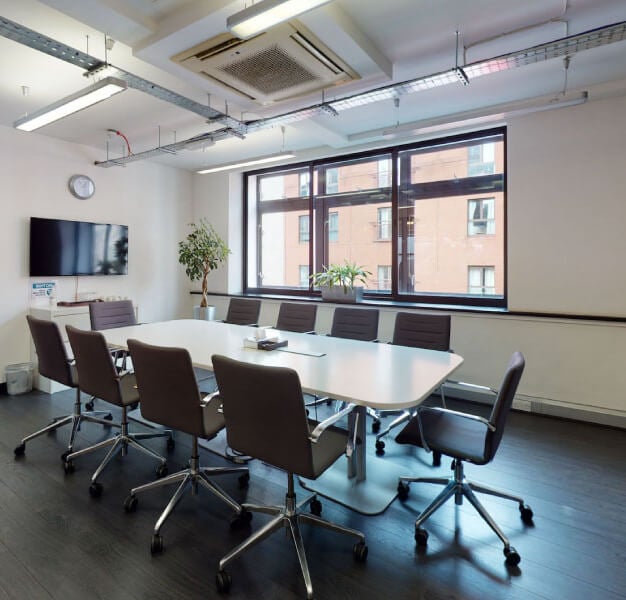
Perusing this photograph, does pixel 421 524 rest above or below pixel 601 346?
below

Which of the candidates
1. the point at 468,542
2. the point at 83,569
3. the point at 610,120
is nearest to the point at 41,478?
the point at 83,569

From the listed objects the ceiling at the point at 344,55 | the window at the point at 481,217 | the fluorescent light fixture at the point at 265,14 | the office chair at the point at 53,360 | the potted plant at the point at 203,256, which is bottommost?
the office chair at the point at 53,360

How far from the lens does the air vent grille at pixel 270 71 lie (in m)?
2.57

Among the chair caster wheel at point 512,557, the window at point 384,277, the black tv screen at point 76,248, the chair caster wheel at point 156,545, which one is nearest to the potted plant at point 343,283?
the window at point 384,277

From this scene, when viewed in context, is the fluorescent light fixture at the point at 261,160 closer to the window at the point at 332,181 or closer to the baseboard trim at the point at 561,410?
the window at the point at 332,181

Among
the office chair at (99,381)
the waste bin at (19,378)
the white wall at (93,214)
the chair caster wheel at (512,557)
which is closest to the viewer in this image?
the chair caster wheel at (512,557)

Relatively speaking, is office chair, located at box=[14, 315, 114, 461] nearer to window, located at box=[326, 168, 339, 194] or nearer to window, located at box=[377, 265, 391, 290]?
window, located at box=[377, 265, 391, 290]

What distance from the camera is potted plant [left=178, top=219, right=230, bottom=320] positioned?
18.7 ft

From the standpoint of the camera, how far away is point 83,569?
1867mm

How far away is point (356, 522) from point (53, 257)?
449cm

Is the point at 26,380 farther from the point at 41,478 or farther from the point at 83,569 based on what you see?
the point at 83,569

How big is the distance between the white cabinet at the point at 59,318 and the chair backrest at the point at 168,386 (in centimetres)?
266

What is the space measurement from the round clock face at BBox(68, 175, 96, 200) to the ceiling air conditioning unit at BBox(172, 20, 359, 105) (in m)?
2.98

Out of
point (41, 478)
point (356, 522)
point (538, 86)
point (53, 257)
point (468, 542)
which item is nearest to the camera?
point (468, 542)
